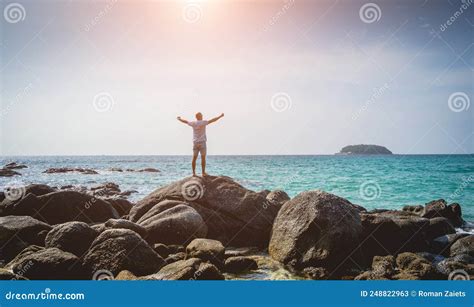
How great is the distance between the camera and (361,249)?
9.41 m

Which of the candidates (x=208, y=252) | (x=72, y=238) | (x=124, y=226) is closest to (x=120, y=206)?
→ (x=124, y=226)

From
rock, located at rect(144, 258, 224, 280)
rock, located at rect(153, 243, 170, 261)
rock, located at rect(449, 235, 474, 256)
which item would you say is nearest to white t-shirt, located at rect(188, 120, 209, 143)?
rock, located at rect(153, 243, 170, 261)

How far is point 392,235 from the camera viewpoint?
1072 cm

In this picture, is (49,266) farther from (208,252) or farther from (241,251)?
(241,251)

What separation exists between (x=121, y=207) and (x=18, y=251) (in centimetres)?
600

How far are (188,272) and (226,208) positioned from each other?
465cm

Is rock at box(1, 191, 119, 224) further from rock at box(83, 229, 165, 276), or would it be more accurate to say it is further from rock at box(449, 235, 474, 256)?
rock at box(449, 235, 474, 256)

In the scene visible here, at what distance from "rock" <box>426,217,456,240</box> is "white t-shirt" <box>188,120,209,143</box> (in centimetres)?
792

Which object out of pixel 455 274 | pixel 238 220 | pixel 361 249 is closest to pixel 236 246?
pixel 238 220

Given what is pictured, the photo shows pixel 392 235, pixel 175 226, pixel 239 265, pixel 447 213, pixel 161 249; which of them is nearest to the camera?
pixel 239 265

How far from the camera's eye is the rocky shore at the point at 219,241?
307 inches

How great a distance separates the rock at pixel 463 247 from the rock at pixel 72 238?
9889mm

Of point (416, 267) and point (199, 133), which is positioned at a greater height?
point (199, 133)

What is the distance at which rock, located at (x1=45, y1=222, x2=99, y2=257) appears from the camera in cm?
862
